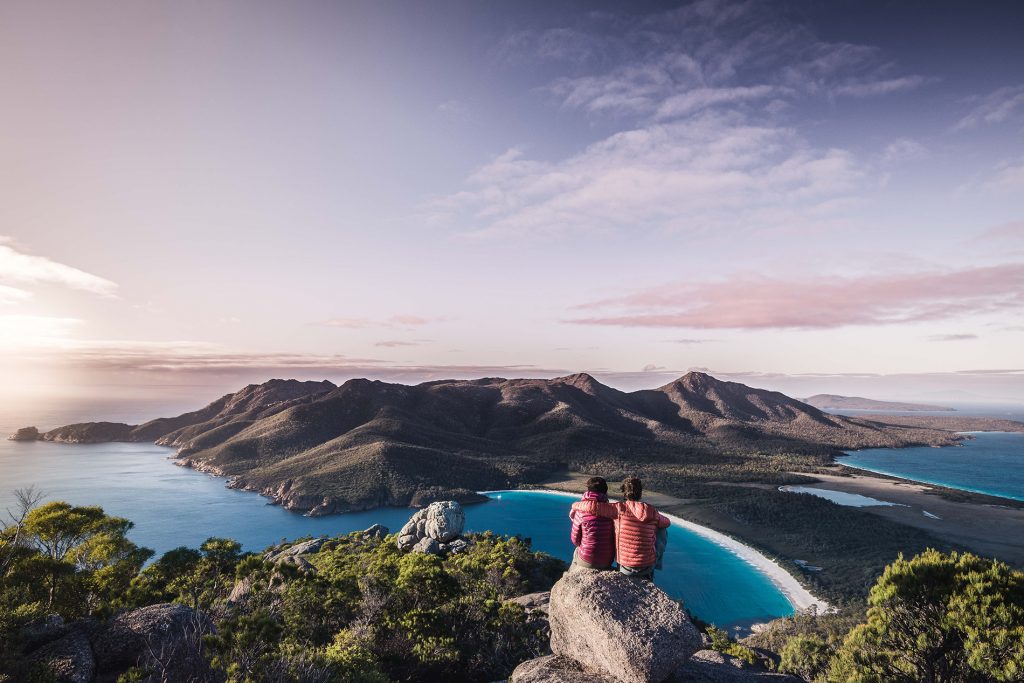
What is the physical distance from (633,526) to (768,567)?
77.1 meters

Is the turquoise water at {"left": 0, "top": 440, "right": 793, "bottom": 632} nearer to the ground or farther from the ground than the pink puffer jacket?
nearer to the ground

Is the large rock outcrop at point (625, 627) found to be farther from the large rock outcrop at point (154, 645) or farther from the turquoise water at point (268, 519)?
the turquoise water at point (268, 519)

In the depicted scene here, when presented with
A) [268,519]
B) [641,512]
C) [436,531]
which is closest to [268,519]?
[268,519]

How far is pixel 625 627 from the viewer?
31.0 ft

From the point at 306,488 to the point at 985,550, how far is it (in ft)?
449

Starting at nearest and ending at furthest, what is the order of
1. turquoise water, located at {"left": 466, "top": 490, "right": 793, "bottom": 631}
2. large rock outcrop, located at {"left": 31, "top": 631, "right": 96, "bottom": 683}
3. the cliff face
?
1. large rock outcrop, located at {"left": 31, "top": 631, "right": 96, "bottom": 683}
2. turquoise water, located at {"left": 466, "top": 490, "right": 793, "bottom": 631}
3. the cliff face

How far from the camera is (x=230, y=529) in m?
94.2

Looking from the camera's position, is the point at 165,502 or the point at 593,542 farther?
the point at 165,502

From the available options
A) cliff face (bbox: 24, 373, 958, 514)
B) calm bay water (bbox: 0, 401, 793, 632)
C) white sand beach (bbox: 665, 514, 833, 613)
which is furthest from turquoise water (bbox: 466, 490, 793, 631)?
cliff face (bbox: 24, 373, 958, 514)

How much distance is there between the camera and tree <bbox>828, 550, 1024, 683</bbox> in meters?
14.5

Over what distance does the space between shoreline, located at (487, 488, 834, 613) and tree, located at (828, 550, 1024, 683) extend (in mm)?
31028

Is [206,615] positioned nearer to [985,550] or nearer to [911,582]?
[911,582]

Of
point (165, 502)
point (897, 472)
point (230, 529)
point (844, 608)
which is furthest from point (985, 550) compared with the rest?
point (165, 502)

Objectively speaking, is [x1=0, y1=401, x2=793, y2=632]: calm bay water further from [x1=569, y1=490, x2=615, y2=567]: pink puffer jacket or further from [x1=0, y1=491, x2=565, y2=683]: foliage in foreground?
[x1=569, y1=490, x2=615, y2=567]: pink puffer jacket
